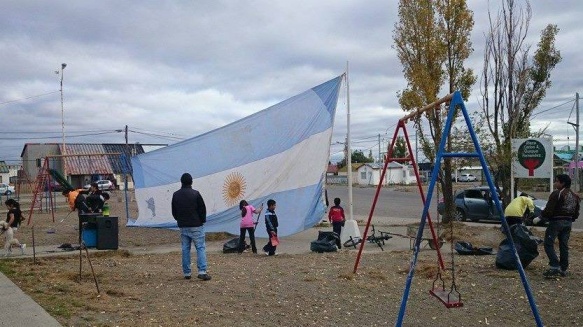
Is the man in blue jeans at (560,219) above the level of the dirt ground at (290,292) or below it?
above

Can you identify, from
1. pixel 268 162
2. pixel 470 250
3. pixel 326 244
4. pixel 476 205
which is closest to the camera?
pixel 470 250

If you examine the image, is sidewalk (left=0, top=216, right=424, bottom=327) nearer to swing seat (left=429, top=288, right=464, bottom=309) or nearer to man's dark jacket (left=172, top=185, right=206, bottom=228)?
man's dark jacket (left=172, top=185, right=206, bottom=228)

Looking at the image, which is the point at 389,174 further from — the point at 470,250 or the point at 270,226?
the point at 270,226

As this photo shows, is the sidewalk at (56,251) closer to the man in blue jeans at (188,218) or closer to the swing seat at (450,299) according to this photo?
the man in blue jeans at (188,218)

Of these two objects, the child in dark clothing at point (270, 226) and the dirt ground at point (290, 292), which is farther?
the child in dark clothing at point (270, 226)

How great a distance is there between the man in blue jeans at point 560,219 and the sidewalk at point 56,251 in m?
4.73

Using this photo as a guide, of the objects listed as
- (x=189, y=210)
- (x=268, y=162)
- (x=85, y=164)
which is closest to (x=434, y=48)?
(x=268, y=162)

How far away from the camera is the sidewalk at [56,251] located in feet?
22.4

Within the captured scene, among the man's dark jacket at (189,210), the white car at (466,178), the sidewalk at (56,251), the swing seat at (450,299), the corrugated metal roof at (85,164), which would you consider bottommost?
the sidewalk at (56,251)

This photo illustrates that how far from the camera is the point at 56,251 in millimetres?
14102

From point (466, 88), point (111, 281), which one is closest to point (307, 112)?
point (466, 88)

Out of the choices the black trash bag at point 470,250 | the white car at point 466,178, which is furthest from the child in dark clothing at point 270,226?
the white car at point 466,178

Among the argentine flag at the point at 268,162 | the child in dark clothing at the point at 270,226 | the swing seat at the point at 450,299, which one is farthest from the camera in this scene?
the argentine flag at the point at 268,162

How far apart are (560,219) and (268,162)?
875 centimetres
